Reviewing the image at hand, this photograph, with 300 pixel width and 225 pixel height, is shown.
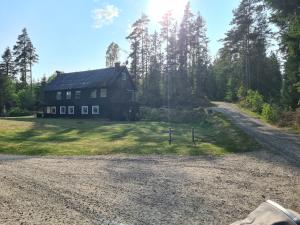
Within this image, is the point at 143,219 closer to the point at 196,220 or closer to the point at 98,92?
the point at 196,220

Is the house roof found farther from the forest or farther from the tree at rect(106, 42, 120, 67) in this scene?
the tree at rect(106, 42, 120, 67)

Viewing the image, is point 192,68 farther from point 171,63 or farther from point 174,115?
point 174,115

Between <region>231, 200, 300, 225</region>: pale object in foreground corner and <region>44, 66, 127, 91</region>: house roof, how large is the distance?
51.5 meters

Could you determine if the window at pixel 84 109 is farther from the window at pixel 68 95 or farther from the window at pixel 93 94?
the window at pixel 68 95

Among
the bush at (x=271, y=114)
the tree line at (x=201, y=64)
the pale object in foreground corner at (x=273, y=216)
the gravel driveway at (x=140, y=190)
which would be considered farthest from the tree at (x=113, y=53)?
the pale object in foreground corner at (x=273, y=216)

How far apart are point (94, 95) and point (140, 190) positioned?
46.7 metres

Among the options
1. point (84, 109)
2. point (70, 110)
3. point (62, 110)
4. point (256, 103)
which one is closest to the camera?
point (256, 103)

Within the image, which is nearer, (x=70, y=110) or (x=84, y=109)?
(x=84, y=109)

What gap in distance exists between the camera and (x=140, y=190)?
1088cm

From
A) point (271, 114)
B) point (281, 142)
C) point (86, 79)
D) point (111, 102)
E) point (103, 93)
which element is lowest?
point (281, 142)

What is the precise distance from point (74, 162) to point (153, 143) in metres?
8.68

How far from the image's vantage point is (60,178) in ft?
41.0

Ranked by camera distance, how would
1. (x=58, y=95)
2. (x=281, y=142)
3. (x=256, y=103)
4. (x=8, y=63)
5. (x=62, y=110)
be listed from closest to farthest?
(x=281, y=142) < (x=256, y=103) < (x=62, y=110) < (x=58, y=95) < (x=8, y=63)

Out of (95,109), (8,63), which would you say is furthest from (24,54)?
(95,109)
